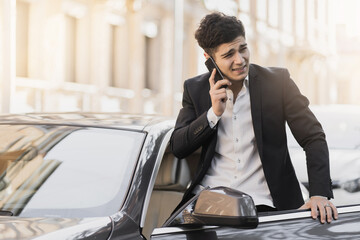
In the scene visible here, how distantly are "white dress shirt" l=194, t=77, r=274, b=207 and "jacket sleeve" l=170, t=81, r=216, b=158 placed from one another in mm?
120

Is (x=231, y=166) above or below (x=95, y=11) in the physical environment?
below

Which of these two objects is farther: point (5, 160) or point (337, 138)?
point (337, 138)

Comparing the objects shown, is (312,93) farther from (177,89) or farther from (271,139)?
(271,139)

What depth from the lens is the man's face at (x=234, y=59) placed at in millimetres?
3318

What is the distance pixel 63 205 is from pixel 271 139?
91cm

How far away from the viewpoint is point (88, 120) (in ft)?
12.3

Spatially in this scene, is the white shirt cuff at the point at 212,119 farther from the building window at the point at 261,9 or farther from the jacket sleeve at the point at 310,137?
the building window at the point at 261,9

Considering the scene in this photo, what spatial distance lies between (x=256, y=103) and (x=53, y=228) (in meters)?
1.10

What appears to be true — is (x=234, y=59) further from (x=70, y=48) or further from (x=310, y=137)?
(x=70, y=48)

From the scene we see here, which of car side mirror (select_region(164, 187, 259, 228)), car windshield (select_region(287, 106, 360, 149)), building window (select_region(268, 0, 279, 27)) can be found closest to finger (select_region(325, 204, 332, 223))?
car side mirror (select_region(164, 187, 259, 228))

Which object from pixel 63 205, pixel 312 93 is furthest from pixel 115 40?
pixel 312 93

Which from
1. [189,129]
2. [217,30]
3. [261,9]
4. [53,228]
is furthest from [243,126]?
[261,9]

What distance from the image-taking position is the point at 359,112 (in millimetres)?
6707

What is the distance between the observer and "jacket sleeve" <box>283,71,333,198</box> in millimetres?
3223
